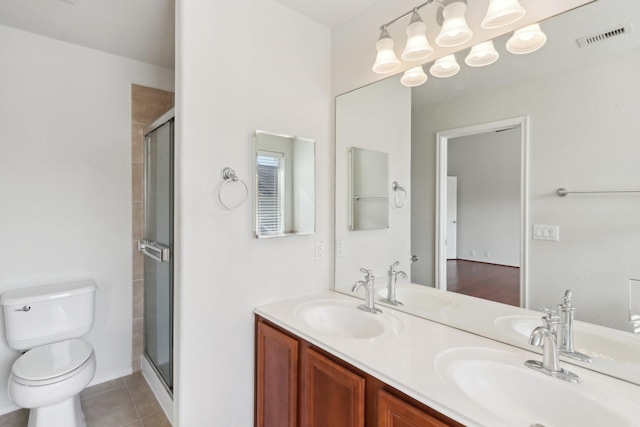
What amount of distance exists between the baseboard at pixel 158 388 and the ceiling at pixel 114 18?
2.36 metres

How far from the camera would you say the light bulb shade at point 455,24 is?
127 centimetres

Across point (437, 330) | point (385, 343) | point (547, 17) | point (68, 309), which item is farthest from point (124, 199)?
point (547, 17)

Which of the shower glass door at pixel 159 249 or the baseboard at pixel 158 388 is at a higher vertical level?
the shower glass door at pixel 159 249

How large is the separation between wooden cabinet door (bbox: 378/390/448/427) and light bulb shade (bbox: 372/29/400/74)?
1497mm

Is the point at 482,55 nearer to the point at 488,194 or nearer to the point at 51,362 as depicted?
the point at 488,194

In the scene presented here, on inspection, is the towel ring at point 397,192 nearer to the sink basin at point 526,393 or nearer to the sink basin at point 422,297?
the sink basin at point 422,297

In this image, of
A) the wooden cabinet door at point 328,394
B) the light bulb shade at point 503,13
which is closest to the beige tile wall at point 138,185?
the wooden cabinet door at point 328,394

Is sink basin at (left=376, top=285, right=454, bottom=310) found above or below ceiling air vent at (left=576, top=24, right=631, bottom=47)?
below

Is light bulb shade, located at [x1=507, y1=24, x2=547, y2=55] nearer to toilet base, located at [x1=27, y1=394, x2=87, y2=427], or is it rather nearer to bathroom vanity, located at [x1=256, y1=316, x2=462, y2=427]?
bathroom vanity, located at [x1=256, y1=316, x2=462, y2=427]

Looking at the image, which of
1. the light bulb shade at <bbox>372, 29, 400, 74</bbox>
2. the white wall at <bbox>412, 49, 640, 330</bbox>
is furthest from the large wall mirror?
the light bulb shade at <bbox>372, 29, 400, 74</bbox>

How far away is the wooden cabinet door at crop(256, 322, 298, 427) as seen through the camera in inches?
55.2

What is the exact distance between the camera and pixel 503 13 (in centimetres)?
115

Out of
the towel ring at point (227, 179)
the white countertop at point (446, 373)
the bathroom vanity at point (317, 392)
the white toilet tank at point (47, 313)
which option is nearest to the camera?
the white countertop at point (446, 373)

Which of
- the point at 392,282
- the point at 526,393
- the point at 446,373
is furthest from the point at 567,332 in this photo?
the point at 392,282
